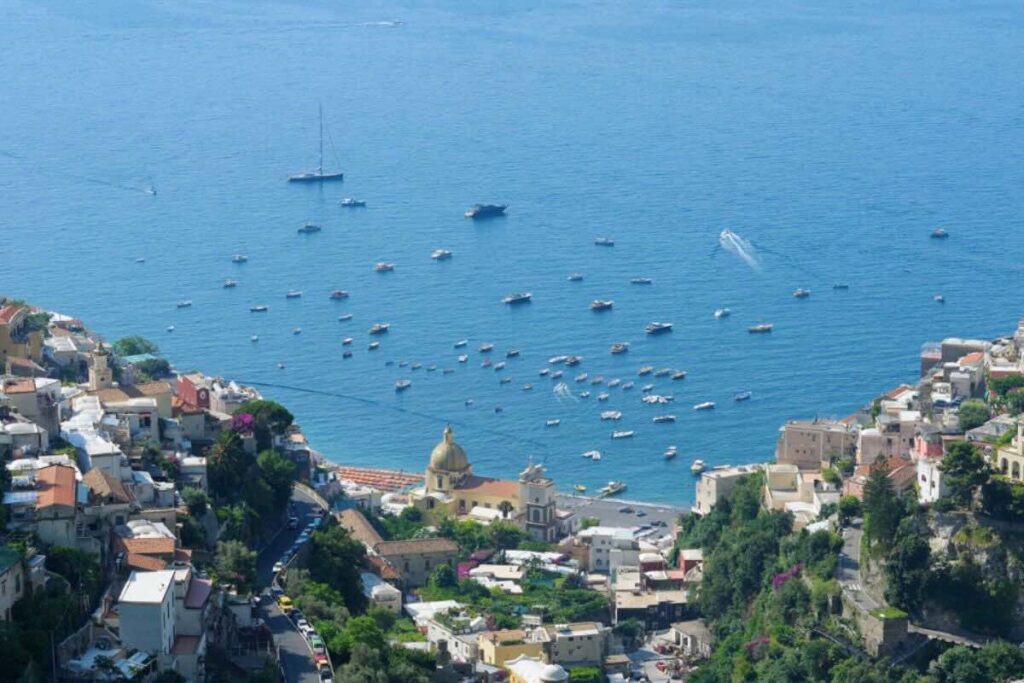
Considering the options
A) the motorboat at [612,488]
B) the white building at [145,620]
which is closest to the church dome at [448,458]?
the motorboat at [612,488]

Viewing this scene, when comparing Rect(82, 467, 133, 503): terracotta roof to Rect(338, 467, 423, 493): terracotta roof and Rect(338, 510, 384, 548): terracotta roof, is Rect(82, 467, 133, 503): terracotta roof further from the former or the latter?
Rect(338, 467, 423, 493): terracotta roof

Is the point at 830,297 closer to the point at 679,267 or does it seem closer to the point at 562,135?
the point at 679,267

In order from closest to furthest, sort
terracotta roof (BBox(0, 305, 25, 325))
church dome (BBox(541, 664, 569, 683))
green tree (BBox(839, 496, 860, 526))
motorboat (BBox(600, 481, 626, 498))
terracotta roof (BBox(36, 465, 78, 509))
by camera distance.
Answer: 1. terracotta roof (BBox(36, 465, 78, 509))
2. church dome (BBox(541, 664, 569, 683))
3. green tree (BBox(839, 496, 860, 526))
4. terracotta roof (BBox(0, 305, 25, 325))
5. motorboat (BBox(600, 481, 626, 498))

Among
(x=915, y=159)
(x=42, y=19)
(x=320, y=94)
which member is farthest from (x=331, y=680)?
(x=42, y=19)

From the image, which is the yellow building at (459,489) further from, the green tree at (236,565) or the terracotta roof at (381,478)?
the green tree at (236,565)

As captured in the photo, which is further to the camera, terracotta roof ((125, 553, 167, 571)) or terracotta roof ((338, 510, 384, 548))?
terracotta roof ((338, 510, 384, 548))

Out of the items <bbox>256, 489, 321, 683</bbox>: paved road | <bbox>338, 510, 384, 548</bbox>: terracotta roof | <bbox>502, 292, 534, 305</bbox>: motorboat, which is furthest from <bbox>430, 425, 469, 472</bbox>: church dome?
<bbox>502, 292, 534, 305</bbox>: motorboat
